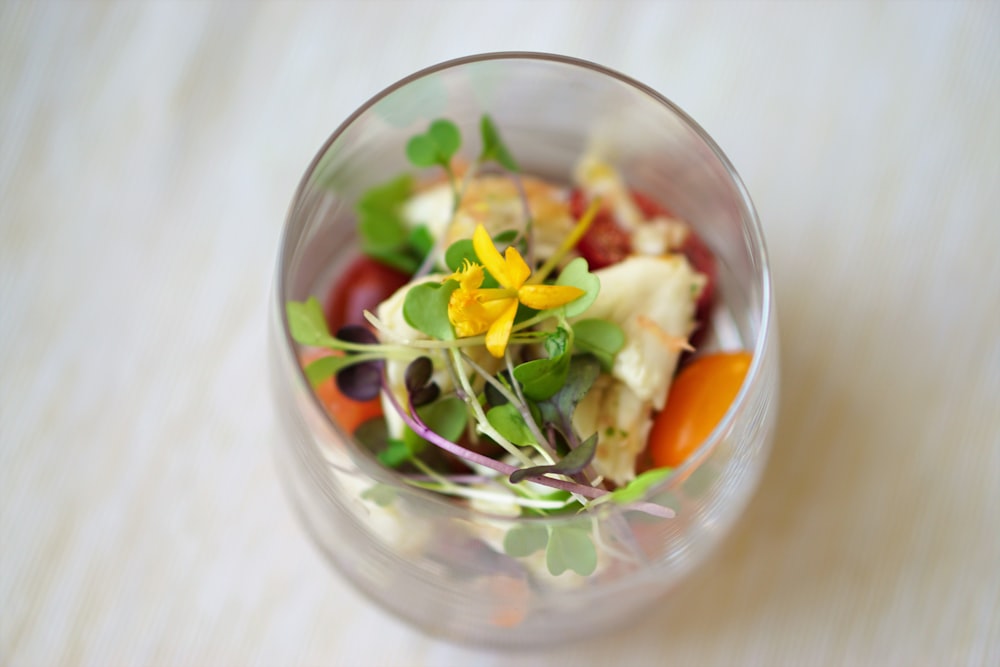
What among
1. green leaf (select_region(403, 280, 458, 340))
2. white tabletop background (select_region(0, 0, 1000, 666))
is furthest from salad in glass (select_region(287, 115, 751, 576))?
white tabletop background (select_region(0, 0, 1000, 666))

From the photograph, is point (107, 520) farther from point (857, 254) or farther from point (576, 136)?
point (857, 254)

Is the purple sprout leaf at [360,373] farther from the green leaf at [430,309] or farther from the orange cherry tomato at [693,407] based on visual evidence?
the orange cherry tomato at [693,407]

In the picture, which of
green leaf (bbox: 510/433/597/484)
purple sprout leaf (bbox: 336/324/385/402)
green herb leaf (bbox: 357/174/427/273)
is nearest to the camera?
green leaf (bbox: 510/433/597/484)

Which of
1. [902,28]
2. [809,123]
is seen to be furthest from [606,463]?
[902,28]

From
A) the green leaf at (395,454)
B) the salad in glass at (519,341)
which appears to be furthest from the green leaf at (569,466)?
the green leaf at (395,454)

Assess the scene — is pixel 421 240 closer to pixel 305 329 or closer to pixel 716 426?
pixel 305 329

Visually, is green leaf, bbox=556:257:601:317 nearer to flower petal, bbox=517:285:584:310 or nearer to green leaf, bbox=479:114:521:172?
flower petal, bbox=517:285:584:310
